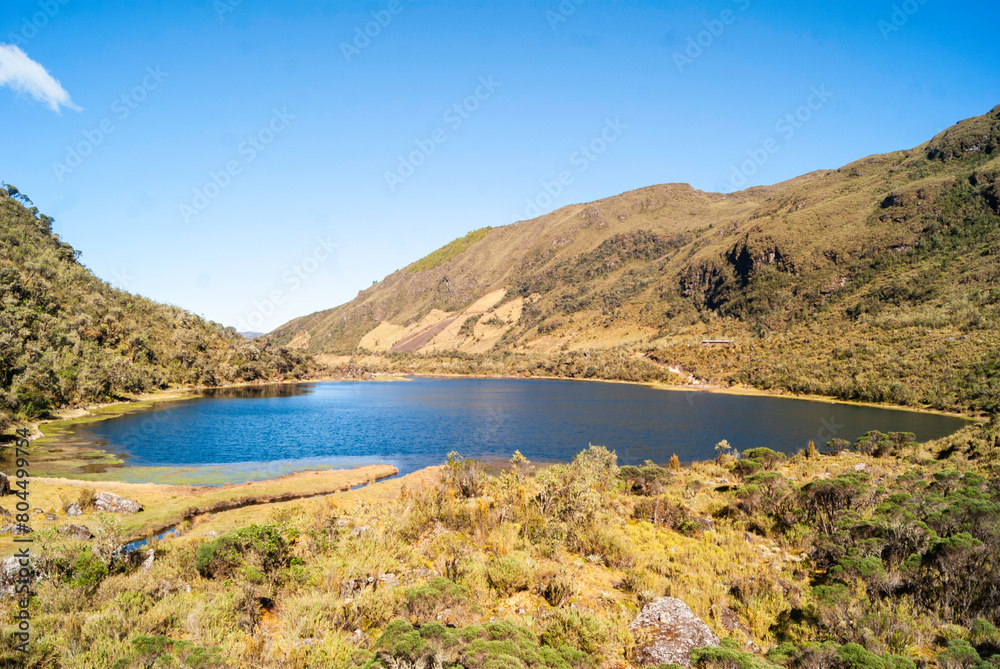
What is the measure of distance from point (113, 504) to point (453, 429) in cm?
3449

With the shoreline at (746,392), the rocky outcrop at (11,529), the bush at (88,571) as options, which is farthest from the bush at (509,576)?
the shoreline at (746,392)

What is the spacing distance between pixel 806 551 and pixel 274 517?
16.9m

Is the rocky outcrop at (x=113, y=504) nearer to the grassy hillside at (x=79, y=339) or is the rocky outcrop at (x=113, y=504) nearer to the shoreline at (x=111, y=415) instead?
the shoreline at (x=111, y=415)

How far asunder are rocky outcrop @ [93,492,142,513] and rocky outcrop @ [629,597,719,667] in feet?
75.0

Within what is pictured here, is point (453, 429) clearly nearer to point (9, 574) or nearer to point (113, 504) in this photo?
point (113, 504)

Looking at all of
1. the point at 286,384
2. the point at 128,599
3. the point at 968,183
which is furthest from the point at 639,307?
the point at 128,599

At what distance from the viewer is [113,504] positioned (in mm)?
21094

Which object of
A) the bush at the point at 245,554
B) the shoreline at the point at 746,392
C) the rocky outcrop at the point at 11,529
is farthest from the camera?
the shoreline at the point at 746,392

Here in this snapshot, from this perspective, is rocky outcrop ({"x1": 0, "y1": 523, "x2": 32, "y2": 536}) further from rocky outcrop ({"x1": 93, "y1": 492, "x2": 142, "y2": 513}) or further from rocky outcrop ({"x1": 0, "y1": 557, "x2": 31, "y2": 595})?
rocky outcrop ({"x1": 0, "y1": 557, "x2": 31, "y2": 595})

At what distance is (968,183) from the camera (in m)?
112

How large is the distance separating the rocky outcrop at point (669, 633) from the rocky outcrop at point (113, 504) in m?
22.9

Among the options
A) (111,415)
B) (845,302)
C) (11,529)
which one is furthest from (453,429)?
(845,302)

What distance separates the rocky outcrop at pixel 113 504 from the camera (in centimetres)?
2081

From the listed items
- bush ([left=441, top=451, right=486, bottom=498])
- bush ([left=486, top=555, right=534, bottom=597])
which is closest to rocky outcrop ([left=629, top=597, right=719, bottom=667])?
bush ([left=486, top=555, right=534, bottom=597])
